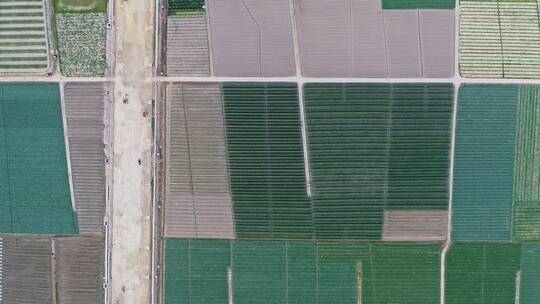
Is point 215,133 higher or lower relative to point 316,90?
lower

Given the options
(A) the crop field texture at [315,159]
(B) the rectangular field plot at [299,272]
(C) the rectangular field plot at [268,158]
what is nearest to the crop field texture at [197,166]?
(A) the crop field texture at [315,159]

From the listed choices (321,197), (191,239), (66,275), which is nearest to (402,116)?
(321,197)

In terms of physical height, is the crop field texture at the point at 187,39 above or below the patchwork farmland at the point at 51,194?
above

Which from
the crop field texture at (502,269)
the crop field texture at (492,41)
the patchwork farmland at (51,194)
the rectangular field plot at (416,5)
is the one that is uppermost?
the rectangular field plot at (416,5)

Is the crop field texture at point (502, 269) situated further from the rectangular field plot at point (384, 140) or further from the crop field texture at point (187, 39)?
the crop field texture at point (187, 39)

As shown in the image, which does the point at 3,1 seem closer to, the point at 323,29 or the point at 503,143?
the point at 323,29
